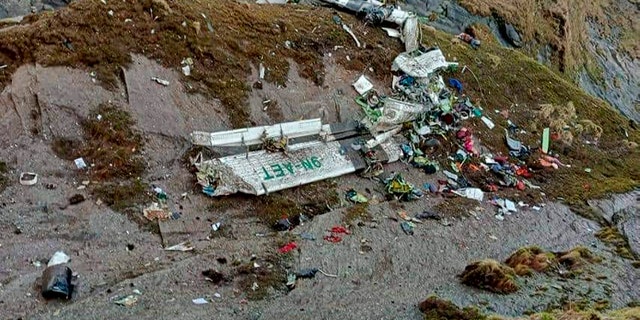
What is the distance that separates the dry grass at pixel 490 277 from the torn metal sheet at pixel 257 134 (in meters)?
3.04

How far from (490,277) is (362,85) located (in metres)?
4.32

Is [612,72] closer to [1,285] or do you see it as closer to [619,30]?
[619,30]

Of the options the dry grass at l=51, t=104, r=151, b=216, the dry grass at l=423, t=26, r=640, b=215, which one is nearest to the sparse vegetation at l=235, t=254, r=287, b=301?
the dry grass at l=51, t=104, r=151, b=216

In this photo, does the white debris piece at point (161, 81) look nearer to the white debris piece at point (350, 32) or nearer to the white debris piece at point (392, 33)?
the white debris piece at point (350, 32)

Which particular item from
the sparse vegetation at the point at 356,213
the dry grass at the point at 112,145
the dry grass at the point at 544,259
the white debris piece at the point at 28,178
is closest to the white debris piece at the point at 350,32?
the sparse vegetation at the point at 356,213

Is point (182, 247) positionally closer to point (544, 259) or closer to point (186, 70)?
Answer: point (186, 70)

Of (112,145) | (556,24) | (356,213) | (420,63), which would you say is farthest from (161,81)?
(556,24)

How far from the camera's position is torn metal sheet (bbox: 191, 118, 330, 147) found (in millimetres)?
7332

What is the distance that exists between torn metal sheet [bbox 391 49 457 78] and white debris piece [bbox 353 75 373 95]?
0.76m

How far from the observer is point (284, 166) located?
767 centimetres

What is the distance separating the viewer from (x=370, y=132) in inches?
349

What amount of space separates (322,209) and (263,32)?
10.9 ft

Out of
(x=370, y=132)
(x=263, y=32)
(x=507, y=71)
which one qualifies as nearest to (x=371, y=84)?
(x=370, y=132)

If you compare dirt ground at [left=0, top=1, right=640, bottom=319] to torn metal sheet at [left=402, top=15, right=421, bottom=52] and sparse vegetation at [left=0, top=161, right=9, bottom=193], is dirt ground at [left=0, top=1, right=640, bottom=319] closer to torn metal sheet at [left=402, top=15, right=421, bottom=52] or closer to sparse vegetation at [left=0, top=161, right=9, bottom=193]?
sparse vegetation at [left=0, top=161, right=9, bottom=193]
